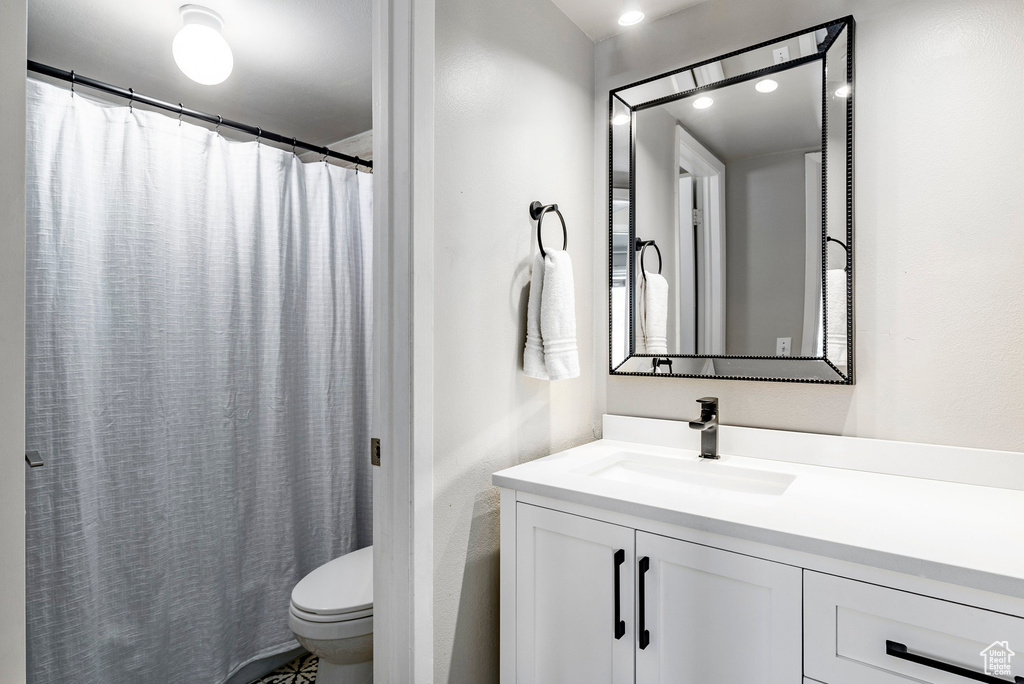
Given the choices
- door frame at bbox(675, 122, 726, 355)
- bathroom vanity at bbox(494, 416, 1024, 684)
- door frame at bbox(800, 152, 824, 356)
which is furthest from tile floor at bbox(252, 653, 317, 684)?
door frame at bbox(800, 152, 824, 356)

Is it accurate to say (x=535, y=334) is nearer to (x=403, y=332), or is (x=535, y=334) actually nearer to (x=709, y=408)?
(x=403, y=332)

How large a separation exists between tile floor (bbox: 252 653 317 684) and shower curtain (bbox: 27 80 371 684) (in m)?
0.09

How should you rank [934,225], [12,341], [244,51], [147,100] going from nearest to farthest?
[12,341]
[934,225]
[147,100]
[244,51]

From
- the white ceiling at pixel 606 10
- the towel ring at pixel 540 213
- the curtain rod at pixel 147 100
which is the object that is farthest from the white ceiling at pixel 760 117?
the curtain rod at pixel 147 100

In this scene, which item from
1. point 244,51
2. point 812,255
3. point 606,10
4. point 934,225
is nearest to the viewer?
point 934,225

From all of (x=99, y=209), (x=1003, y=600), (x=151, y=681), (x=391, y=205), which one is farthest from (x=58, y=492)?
(x=1003, y=600)

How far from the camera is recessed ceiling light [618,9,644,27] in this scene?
1.64 m

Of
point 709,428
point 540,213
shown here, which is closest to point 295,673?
point 709,428

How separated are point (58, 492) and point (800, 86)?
2404 mm

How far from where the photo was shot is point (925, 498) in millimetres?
1132

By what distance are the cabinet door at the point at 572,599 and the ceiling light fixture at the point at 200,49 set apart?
1596 mm

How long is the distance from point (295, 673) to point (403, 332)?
5.36 feet

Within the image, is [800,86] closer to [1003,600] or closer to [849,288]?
[849,288]

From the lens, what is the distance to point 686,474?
1461 mm
